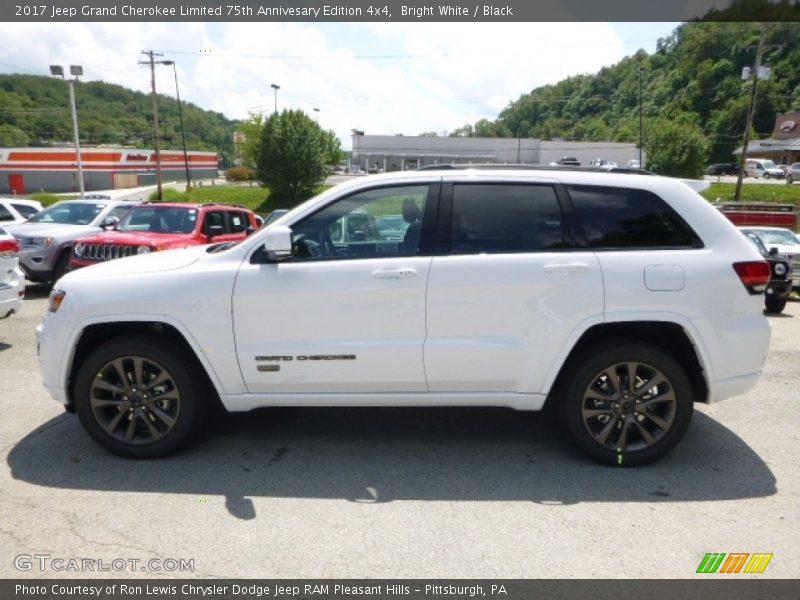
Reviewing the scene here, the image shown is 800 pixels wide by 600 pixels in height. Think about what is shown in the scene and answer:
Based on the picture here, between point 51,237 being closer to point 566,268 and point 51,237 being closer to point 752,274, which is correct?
point 566,268

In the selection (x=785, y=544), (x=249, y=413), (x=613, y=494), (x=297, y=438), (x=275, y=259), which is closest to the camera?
(x=785, y=544)

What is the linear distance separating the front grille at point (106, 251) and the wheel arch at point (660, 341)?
7.00 m

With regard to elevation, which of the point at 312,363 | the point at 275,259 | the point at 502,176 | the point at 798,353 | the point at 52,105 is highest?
the point at 52,105

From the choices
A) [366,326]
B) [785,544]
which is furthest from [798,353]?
[366,326]

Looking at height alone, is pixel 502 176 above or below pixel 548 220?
above

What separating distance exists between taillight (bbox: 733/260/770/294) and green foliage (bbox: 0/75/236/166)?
316 feet

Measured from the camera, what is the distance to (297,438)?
15.1 ft

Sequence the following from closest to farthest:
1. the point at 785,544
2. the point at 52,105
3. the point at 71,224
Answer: the point at 785,544, the point at 71,224, the point at 52,105

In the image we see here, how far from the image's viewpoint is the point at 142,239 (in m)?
8.97

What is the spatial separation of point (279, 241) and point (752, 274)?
3.11 metres

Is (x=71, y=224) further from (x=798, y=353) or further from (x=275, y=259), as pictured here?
(x=798, y=353)

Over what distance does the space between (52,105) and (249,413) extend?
116537mm

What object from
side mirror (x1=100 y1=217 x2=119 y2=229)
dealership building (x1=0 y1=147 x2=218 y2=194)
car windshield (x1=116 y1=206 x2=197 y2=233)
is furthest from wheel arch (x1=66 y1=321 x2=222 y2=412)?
dealership building (x1=0 y1=147 x2=218 y2=194)

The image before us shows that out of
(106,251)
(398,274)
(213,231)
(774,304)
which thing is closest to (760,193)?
(774,304)
